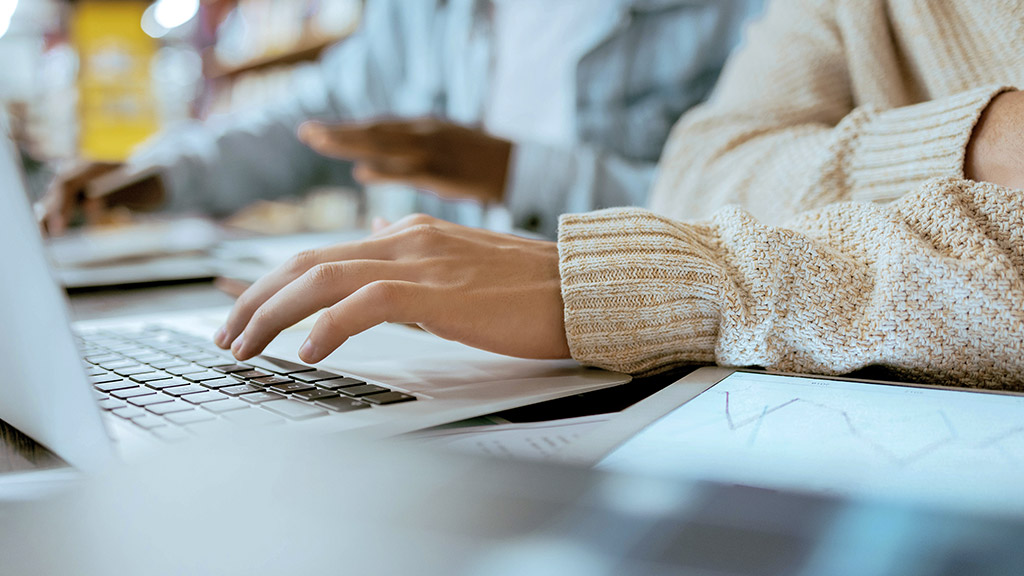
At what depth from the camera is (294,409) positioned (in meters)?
0.30

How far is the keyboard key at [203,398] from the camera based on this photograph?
0.31 metres

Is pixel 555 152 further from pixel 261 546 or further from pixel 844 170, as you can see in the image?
pixel 261 546

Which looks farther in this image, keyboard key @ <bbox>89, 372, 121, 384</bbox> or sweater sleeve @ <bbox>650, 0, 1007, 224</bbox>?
sweater sleeve @ <bbox>650, 0, 1007, 224</bbox>

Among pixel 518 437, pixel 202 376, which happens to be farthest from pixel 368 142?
pixel 518 437

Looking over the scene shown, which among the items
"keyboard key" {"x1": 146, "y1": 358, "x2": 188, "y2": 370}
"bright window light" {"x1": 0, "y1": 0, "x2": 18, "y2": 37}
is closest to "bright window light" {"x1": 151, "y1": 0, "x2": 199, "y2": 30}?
"bright window light" {"x1": 0, "y1": 0, "x2": 18, "y2": 37}

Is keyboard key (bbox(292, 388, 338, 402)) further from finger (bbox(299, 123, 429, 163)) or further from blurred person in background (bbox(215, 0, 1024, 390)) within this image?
finger (bbox(299, 123, 429, 163))

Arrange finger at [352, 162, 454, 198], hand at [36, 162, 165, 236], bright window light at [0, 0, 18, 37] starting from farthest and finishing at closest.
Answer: bright window light at [0, 0, 18, 37], hand at [36, 162, 165, 236], finger at [352, 162, 454, 198]

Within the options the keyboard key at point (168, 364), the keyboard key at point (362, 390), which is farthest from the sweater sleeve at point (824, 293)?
the keyboard key at point (168, 364)

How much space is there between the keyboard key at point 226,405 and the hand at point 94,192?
1035mm

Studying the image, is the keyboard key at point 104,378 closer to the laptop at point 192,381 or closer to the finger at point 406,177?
the laptop at point 192,381

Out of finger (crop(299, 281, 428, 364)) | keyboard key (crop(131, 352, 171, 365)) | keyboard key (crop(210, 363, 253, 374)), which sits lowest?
keyboard key (crop(131, 352, 171, 365))

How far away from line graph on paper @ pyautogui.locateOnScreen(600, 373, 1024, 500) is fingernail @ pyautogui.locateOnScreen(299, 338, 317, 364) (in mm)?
173

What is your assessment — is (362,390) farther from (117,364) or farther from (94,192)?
(94,192)

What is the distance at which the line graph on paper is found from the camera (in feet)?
0.71
